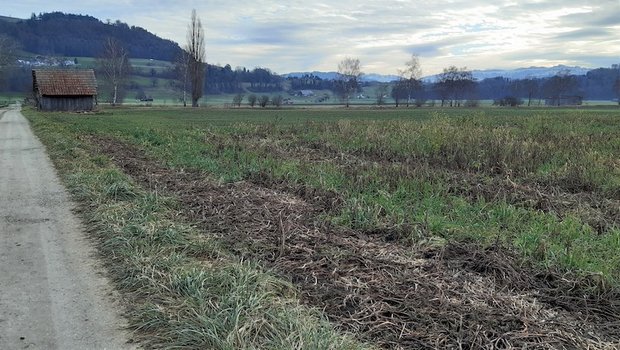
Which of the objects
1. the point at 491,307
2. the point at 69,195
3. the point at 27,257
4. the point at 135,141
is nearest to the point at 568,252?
the point at 491,307

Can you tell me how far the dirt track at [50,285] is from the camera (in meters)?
3.73

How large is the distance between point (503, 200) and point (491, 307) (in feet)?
14.0

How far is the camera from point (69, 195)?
9156mm

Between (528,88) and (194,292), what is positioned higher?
(528,88)

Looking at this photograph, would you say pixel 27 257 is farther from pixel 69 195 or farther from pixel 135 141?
pixel 135 141

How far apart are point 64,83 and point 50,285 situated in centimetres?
7019

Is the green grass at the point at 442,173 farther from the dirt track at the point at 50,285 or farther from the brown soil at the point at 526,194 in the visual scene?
the dirt track at the point at 50,285

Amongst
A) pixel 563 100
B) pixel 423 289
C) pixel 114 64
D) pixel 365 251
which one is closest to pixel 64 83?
pixel 114 64

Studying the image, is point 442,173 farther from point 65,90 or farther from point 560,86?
point 560,86

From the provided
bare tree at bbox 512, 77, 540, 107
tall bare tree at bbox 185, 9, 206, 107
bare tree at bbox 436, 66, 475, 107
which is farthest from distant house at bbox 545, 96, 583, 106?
tall bare tree at bbox 185, 9, 206, 107

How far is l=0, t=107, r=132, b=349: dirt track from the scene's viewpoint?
147 inches

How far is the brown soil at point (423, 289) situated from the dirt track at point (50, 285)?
1.69 metres

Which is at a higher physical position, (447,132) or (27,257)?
(447,132)

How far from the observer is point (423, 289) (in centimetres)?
454
